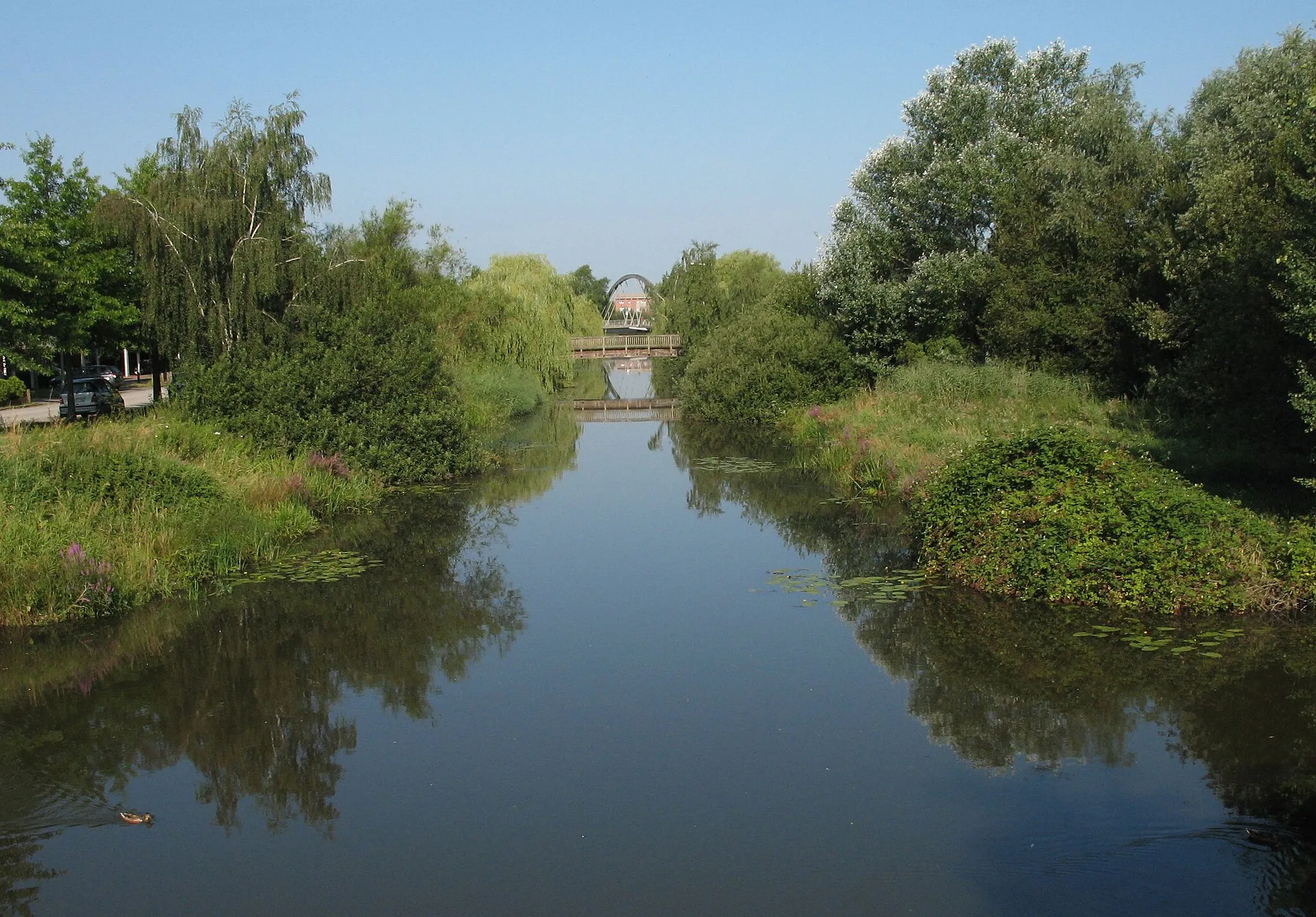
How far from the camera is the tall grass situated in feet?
61.5

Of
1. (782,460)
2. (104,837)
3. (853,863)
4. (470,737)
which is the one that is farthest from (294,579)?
(782,460)

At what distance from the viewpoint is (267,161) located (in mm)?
21656

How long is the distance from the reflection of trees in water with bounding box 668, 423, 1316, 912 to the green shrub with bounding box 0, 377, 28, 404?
120 feet

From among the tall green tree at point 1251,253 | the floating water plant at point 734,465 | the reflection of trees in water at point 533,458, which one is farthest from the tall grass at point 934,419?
the reflection of trees in water at point 533,458

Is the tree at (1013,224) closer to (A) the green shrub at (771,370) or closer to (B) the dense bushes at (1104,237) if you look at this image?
(B) the dense bushes at (1104,237)

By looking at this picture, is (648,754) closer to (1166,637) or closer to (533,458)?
(1166,637)

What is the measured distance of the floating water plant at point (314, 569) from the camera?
13.7 m

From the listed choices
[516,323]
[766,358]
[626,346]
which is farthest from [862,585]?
[626,346]

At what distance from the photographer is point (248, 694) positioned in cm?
991

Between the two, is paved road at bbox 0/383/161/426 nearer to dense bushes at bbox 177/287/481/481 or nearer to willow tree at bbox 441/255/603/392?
dense bushes at bbox 177/287/481/481

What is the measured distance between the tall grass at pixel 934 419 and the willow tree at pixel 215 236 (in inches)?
455

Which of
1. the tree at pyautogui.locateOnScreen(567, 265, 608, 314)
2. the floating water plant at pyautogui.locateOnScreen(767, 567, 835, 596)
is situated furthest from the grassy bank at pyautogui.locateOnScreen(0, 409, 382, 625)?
the tree at pyautogui.locateOnScreen(567, 265, 608, 314)

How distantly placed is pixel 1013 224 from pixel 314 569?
2065cm

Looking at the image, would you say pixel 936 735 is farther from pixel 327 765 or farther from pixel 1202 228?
pixel 1202 228
